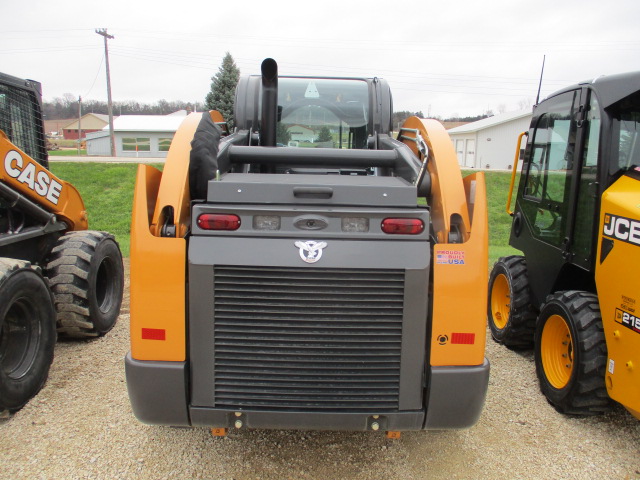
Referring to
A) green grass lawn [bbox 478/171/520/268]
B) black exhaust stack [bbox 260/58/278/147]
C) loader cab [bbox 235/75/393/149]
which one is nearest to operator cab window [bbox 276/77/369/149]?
loader cab [bbox 235/75/393/149]

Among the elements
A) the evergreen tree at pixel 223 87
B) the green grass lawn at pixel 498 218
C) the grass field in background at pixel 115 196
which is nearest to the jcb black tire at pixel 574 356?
the green grass lawn at pixel 498 218

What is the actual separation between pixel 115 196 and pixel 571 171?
50.1ft

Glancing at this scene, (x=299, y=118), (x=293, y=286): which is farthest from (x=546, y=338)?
(x=299, y=118)

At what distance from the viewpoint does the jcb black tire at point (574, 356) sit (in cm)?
347

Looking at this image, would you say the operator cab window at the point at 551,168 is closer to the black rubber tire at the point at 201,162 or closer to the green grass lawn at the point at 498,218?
the black rubber tire at the point at 201,162

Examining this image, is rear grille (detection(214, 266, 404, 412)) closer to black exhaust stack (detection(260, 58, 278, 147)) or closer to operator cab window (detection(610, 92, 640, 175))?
black exhaust stack (detection(260, 58, 278, 147))

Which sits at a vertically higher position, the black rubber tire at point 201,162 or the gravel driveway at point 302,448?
the black rubber tire at point 201,162

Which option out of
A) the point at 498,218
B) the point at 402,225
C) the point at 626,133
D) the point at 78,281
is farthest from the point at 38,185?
the point at 498,218

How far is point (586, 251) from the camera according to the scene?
375 centimetres

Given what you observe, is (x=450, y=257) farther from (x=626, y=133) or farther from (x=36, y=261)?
(x=36, y=261)

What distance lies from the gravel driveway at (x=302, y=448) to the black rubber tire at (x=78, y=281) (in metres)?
0.87

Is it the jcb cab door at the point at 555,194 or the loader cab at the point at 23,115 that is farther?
the loader cab at the point at 23,115

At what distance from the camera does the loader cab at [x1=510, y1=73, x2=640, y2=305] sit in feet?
11.5

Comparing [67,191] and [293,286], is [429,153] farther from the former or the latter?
[67,191]
